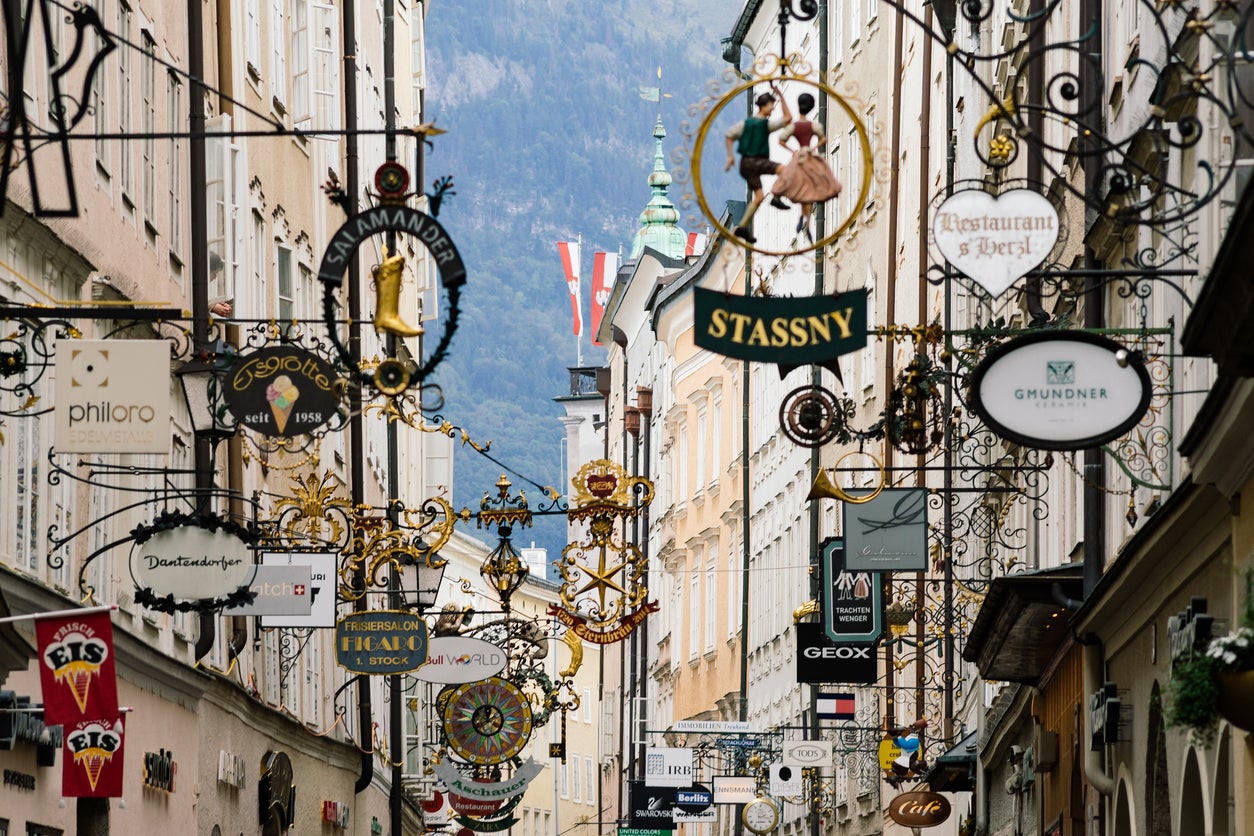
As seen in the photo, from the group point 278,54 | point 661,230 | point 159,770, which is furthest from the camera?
point 661,230

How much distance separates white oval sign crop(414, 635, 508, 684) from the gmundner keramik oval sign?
49.0 feet

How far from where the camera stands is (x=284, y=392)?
17.5 m

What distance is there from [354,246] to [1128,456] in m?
5.71

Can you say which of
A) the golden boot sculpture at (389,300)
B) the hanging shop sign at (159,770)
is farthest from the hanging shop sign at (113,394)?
the hanging shop sign at (159,770)

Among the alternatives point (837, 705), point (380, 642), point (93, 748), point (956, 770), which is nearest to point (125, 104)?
point (380, 642)

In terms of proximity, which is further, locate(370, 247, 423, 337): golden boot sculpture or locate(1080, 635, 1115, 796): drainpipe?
locate(1080, 635, 1115, 796): drainpipe

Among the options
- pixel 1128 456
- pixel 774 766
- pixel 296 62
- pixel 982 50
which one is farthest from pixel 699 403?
pixel 1128 456

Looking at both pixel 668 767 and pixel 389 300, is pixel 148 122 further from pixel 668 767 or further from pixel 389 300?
pixel 668 767

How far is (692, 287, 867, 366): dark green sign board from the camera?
1240 cm

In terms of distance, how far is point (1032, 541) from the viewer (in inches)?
977

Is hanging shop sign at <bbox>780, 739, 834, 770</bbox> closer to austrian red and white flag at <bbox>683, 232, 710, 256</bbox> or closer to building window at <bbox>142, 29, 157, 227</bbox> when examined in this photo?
building window at <bbox>142, 29, 157, 227</bbox>

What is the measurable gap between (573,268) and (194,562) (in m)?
99.7

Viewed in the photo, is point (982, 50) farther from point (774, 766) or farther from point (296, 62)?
point (774, 766)

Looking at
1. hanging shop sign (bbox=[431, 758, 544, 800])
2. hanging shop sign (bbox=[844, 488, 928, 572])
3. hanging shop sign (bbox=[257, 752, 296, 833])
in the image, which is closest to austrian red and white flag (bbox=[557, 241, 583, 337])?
hanging shop sign (bbox=[431, 758, 544, 800])
